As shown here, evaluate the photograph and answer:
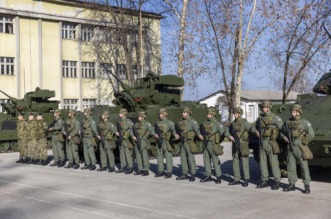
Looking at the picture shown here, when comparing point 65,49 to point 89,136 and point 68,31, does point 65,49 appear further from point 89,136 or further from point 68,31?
point 89,136

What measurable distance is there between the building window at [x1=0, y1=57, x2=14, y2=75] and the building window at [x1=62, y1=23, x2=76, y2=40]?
409 centimetres

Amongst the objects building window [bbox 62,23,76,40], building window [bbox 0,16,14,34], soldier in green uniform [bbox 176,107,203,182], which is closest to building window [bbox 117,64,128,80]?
building window [bbox 62,23,76,40]

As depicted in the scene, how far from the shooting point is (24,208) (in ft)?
26.5

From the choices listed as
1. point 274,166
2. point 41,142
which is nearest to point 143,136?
point 274,166

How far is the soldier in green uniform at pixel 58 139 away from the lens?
13517mm

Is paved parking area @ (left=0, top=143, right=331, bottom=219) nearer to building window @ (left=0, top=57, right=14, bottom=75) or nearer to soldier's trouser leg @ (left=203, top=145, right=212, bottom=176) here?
soldier's trouser leg @ (left=203, top=145, right=212, bottom=176)

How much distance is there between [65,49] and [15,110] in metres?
11.7

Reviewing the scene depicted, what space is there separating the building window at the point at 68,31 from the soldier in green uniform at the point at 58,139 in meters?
19.5

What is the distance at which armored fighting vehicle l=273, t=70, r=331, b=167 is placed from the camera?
9390mm

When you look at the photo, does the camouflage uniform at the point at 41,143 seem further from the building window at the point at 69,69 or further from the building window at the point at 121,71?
the building window at the point at 121,71

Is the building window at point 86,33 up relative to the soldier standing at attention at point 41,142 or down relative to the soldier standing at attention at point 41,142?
up

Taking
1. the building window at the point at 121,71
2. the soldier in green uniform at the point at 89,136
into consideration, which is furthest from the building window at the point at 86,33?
the soldier in green uniform at the point at 89,136

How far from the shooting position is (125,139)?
38.0ft

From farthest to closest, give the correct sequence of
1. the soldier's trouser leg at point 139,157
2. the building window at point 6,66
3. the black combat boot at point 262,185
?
the building window at point 6,66
the soldier's trouser leg at point 139,157
the black combat boot at point 262,185
